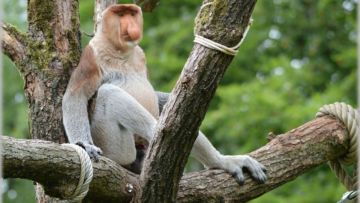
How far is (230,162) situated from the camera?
17.4ft

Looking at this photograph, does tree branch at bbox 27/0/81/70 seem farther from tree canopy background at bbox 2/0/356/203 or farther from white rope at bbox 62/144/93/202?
tree canopy background at bbox 2/0/356/203

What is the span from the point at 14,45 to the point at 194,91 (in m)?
1.49

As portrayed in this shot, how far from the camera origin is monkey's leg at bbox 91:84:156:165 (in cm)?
546

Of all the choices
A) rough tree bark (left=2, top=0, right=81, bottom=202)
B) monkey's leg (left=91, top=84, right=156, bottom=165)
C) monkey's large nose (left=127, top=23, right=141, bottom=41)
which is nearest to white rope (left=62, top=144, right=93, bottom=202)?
rough tree bark (left=2, top=0, right=81, bottom=202)

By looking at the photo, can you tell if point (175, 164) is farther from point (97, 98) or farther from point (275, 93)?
point (275, 93)

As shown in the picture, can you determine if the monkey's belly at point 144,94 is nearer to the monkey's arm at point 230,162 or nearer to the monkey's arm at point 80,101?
the monkey's arm at point 80,101

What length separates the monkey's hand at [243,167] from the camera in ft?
17.2

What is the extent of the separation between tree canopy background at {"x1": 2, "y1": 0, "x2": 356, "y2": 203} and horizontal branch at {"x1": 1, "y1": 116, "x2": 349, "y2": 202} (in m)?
4.12

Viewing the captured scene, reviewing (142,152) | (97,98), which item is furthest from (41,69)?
(142,152)

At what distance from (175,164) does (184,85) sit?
0.44m

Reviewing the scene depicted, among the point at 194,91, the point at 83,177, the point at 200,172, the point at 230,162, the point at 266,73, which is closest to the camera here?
the point at 194,91

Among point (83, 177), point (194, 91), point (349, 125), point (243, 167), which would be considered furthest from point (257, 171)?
point (83, 177)

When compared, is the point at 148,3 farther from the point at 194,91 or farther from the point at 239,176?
the point at 194,91

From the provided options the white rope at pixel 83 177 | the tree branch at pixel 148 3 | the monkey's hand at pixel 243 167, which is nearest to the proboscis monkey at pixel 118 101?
Result: the monkey's hand at pixel 243 167
